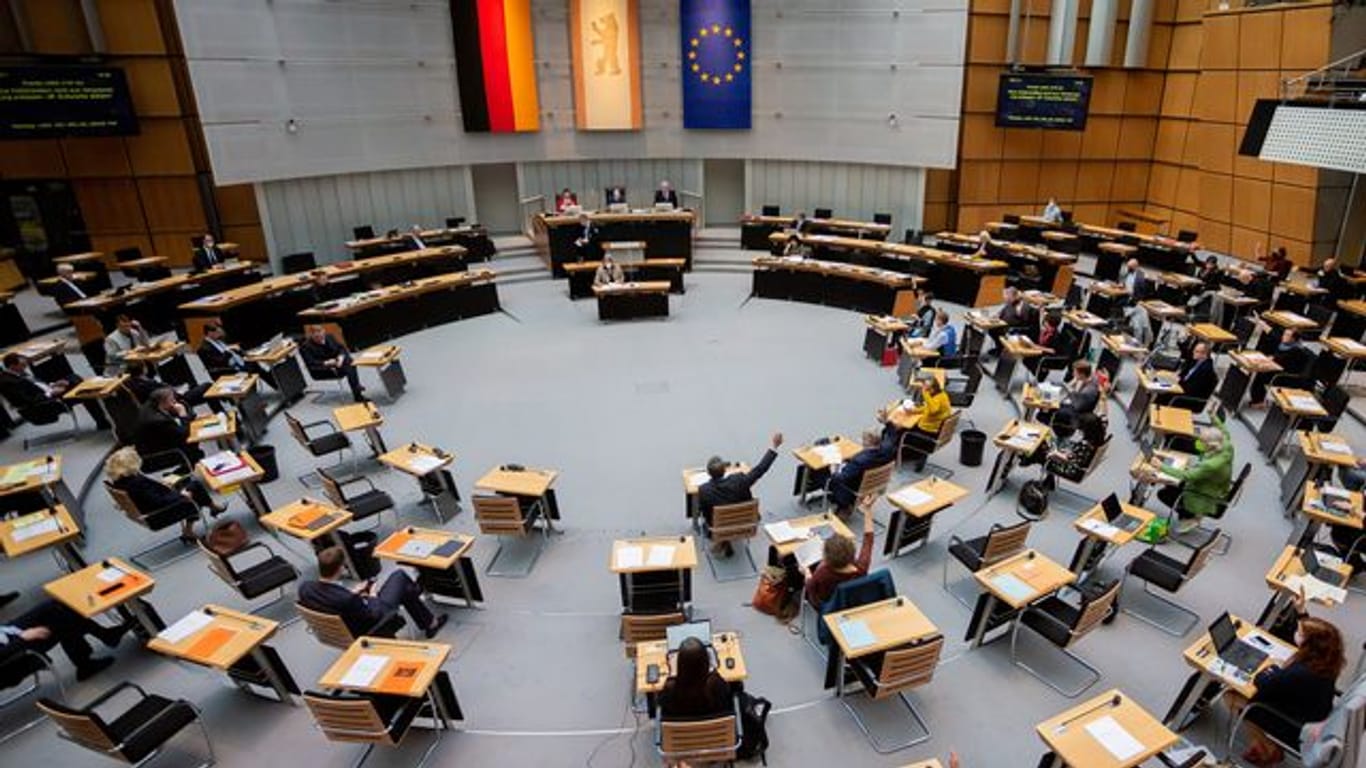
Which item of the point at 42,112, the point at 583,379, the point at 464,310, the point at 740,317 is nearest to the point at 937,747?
the point at 583,379

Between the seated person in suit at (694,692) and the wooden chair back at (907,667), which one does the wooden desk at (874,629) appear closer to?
the wooden chair back at (907,667)

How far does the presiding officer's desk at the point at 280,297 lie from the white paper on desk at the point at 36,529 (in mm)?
7122

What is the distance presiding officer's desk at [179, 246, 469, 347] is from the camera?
13.1 metres

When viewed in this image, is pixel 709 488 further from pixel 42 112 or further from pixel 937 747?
pixel 42 112

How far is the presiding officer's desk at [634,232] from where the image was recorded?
1825cm

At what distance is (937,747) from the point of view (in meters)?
5.29

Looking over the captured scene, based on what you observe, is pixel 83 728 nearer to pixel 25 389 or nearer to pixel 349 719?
pixel 349 719

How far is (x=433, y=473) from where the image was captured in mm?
8312

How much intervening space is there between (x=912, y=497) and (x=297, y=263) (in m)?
15.3

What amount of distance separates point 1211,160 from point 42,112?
1035 inches

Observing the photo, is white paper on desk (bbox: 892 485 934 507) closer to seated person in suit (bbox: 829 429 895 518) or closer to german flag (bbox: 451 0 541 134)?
seated person in suit (bbox: 829 429 895 518)

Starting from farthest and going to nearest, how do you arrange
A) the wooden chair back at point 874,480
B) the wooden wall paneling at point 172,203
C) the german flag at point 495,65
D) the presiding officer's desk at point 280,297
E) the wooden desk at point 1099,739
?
the german flag at point 495,65, the wooden wall paneling at point 172,203, the presiding officer's desk at point 280,297, the wooden chair back at point 874,480, the wooden desk at point 1099,739

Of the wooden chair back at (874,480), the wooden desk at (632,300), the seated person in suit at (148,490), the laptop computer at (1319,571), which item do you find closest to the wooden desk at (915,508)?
the wooden chair back at (874,480)

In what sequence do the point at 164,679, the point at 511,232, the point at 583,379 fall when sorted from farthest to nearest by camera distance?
the point at 511,232 → the point at 583,379 → the point at 164,679
